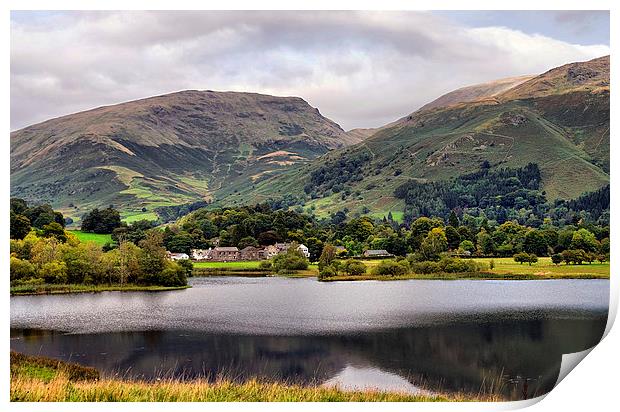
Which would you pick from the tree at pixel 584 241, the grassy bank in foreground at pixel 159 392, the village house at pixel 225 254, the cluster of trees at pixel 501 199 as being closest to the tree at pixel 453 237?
the cluster of trees at pixel 501 199

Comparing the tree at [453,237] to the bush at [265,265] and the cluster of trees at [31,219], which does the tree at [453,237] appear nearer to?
the bush at [265,265]

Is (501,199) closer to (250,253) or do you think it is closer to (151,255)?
(250,253)

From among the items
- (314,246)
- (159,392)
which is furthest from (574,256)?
(159,392)

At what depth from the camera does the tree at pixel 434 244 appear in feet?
45.4

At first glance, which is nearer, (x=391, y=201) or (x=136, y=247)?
(x=136, y=247)

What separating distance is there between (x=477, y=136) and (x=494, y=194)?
187 inches

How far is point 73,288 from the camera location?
1153 centimetres

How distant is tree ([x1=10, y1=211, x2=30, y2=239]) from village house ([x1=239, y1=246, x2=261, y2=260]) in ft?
13.7

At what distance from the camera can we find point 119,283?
12125mm

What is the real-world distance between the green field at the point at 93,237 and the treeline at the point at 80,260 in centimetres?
16

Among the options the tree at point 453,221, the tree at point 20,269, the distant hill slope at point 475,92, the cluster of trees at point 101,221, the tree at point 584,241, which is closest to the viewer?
the tree at point 20,269
